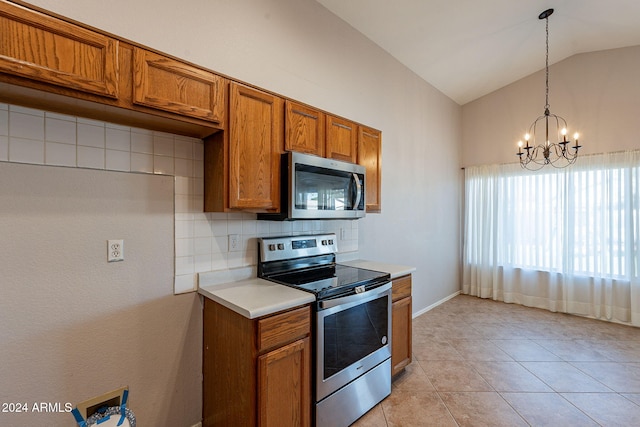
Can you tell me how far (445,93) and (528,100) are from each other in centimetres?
119

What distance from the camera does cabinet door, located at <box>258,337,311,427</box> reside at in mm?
1509

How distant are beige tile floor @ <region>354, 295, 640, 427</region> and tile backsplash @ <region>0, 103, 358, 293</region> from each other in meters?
1.48

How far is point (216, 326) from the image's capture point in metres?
1.77

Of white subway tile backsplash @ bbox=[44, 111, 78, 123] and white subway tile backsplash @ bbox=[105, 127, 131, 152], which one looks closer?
white subway tile backsplash @ bbox=[44, 111, 78, 123]

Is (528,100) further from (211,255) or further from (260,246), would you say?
(211,255)

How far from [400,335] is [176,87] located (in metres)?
2.38

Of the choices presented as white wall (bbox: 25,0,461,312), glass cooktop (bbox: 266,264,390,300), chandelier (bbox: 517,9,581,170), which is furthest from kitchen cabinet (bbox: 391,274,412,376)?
chandelier (bbox: 517,9,581,170)

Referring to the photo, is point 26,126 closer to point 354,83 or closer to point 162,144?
point 162,144

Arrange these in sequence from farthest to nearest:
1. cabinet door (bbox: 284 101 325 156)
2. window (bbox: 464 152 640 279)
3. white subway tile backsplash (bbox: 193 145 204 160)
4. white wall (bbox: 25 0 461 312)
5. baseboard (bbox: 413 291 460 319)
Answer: baseboard (bbox: 413 291 460 319), window (bbox: 464 152 640 279), cabinet door (bbox: 284 101 325 156), white subway tile backsplash (bbox: 193 145 204 160), white wall (bbox: 25 0 461 312)

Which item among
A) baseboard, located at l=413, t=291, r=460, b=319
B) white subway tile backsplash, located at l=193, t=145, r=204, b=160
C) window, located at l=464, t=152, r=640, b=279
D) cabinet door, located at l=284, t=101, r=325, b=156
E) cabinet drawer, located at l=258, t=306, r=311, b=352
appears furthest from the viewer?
baseboard, located at l=413, t=291, r=460, b=319

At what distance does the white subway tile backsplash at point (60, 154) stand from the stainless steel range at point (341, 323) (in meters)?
1.18

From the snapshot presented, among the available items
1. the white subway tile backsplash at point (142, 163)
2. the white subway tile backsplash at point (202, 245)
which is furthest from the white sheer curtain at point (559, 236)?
the white subway tile backsplash at point (142, 163)

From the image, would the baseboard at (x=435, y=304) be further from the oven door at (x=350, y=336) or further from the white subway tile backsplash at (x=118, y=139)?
the white subway tile backsplash at (x=118, y=139)

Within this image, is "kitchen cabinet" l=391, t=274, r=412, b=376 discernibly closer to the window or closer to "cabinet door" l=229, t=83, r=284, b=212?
"cabinet door" l=229, t=83, r=284, b=212
